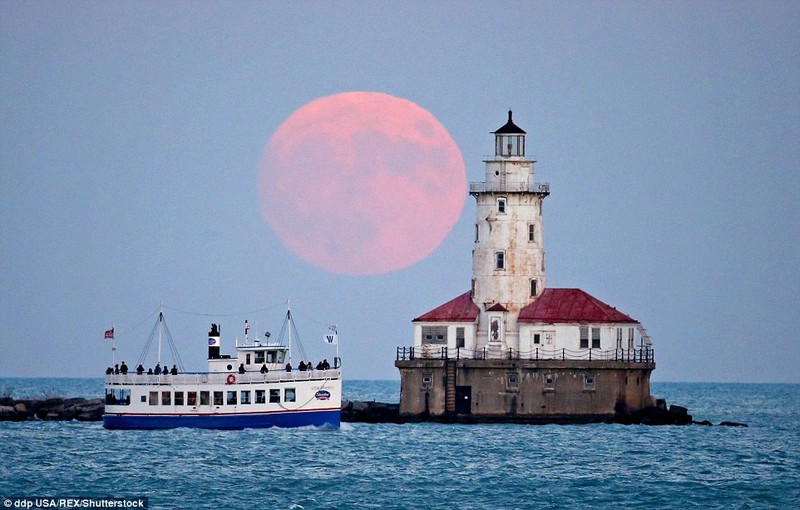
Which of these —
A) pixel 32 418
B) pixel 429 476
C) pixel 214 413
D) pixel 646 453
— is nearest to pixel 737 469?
pixel 646 453

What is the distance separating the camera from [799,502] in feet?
218

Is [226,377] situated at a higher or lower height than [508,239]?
lower

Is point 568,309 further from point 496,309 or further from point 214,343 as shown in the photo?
point 214,343

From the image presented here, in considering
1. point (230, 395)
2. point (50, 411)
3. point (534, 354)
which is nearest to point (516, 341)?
point (534, 354)

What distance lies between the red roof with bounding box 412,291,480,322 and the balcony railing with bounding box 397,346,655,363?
1648mm

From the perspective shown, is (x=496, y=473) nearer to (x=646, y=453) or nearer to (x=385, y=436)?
(x=646, y=453)

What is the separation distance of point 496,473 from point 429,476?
3008mm

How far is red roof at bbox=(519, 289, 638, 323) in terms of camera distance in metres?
98.1

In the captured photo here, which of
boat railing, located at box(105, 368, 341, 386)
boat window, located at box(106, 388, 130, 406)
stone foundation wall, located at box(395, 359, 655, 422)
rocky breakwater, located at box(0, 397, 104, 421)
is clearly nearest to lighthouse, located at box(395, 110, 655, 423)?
stone foundation wall, located at box(395, 359, 655, 422)

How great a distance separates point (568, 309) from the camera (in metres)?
98.9

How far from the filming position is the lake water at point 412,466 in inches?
2618

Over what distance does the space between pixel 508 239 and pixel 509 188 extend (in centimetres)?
280

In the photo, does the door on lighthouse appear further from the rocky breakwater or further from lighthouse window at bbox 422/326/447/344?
the rocky breakwater

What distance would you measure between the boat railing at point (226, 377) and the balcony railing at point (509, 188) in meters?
14.7
